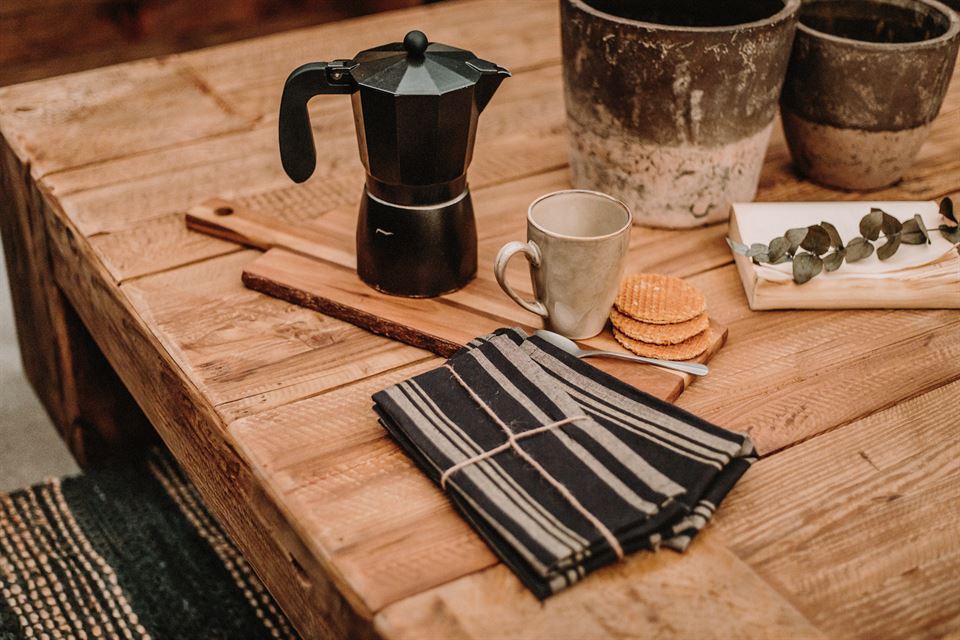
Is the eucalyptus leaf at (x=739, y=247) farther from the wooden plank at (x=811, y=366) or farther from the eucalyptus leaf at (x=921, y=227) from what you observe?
the eucalyptus leaf at (x=921, y=227)

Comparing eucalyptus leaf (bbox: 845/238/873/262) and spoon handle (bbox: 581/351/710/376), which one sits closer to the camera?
spoon handle (bbox: 581/351/710/376)

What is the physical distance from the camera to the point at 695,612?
0.64 m

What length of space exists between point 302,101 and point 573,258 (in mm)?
283

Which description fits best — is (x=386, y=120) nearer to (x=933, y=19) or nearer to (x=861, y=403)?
(x=861, y=403)

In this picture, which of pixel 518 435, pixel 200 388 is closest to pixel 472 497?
pixel 518 435

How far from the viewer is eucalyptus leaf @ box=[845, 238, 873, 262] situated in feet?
3.14

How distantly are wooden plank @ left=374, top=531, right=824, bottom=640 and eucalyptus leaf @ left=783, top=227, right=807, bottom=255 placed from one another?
0.39 metres

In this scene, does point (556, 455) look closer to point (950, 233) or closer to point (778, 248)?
point (778, 248)

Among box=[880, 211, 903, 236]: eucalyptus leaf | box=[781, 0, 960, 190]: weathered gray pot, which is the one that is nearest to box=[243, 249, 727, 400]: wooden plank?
box=[880, 211, 903, 236]: eucalyptus leaf

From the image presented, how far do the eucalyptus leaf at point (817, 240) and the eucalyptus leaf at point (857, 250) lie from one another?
3cm

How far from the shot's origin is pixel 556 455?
2.37 feet

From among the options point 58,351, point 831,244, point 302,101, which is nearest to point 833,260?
point 831,244

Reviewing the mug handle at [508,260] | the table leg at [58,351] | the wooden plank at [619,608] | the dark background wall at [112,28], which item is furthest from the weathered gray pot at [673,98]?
the dark background wall at [112,28]

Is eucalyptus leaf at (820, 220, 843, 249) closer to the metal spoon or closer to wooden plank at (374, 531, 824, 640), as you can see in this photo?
the metal spoon
